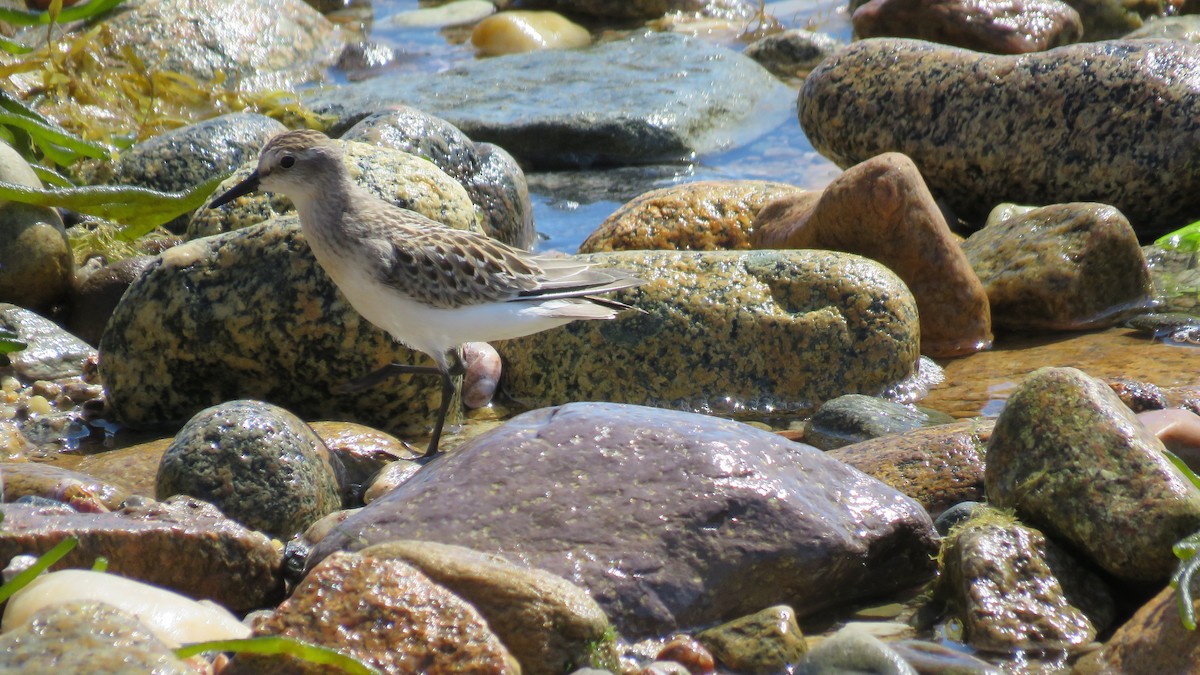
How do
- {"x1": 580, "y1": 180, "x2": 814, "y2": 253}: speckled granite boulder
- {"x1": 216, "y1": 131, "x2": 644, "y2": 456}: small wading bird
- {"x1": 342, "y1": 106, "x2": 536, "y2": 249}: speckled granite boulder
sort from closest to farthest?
{"x1": 216, "y1": 131, "x2": 644, "y2": 456}: small wading bird
{"x1": 342, "y1": 106, "x2": 536, "y2": 249}: speckled granite boulder
{"x1": 580, "y1": 180, "x2": 814, "y2": 253}: speckled granite boulder

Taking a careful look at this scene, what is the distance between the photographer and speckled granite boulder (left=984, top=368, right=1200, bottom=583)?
4.02m

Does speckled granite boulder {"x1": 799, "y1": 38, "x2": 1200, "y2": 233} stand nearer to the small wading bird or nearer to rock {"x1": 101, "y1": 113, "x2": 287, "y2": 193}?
the small wading bird

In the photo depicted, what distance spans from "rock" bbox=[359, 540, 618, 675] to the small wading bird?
2.17 meters

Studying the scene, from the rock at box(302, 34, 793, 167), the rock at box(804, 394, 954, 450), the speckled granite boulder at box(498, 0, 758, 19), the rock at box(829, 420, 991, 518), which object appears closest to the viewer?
the rock at box(829, 420, 991, 518)

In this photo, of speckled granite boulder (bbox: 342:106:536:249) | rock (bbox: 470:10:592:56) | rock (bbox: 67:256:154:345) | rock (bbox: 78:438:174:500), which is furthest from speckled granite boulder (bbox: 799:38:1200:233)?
rock (bbox: 470:10:592:56)

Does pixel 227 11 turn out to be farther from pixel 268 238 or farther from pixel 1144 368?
pixel 1144 368

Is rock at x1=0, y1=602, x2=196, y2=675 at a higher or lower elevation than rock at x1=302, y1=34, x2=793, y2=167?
higher

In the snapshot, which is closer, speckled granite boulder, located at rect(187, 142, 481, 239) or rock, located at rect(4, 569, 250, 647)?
rock, located at rect(4, 569, 250, 647)

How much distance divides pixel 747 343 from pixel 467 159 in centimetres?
265

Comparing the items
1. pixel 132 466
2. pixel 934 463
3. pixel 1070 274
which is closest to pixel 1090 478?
pixel 934 463

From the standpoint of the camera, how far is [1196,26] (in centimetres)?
1381

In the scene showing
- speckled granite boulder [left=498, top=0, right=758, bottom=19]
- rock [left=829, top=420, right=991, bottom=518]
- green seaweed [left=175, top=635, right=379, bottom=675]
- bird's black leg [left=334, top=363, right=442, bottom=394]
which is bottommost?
bird's black leg [left=334, top=363, right=442, bottom=394]

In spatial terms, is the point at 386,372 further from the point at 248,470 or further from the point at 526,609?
the point at 526,609

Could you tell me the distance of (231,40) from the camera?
568 inches
